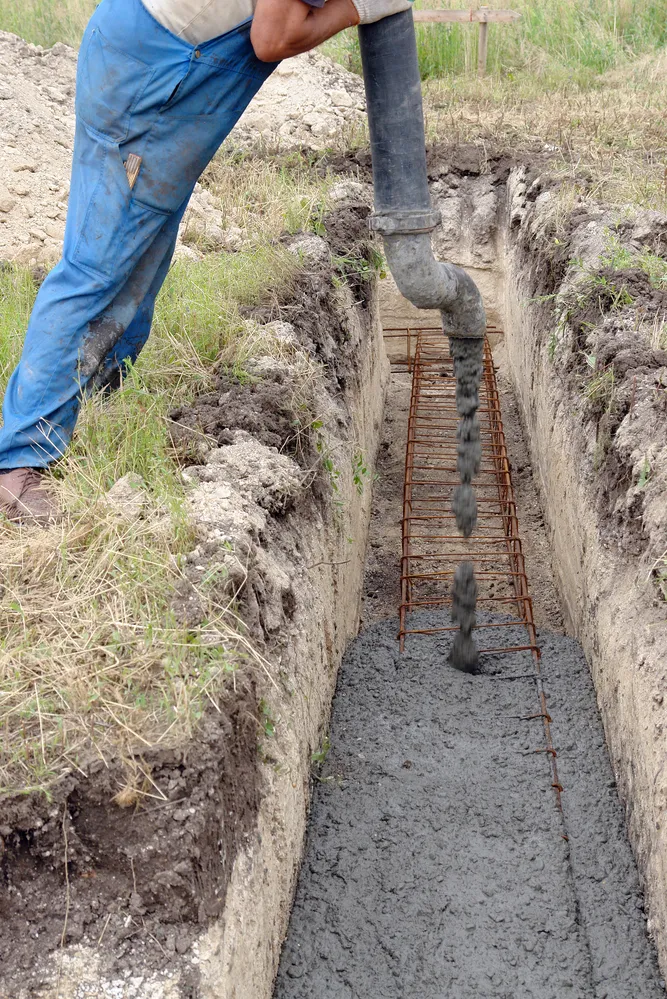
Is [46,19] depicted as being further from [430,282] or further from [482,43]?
[430,282]

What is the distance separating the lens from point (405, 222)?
2781 mm

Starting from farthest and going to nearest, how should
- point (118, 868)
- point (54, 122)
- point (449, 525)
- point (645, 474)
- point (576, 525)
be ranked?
point (54, 122) < point (449, 525) < point (576, 525) < point (645, 474) < point (118, 868)

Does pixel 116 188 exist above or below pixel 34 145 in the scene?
above

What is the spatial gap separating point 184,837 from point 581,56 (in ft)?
28.1

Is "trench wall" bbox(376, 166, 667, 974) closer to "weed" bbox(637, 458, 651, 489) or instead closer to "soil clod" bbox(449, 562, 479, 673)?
"weed" bbox(637, 458, 651, 489)

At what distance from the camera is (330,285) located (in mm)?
4590

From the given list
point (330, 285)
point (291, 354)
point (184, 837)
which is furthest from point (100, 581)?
point (330, 285)

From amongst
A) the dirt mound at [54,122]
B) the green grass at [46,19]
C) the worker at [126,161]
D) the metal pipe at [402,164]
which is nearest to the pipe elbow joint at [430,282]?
the metal pipe at [402,164]

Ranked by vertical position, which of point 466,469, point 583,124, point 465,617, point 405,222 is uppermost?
point 405,222

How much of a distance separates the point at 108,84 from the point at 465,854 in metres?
2.47

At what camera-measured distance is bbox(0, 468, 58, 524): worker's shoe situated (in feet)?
8.78

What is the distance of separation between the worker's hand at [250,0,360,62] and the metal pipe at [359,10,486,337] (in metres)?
0.14

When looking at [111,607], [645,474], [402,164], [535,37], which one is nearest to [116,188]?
[402,164]

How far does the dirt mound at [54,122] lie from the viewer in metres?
5.07
